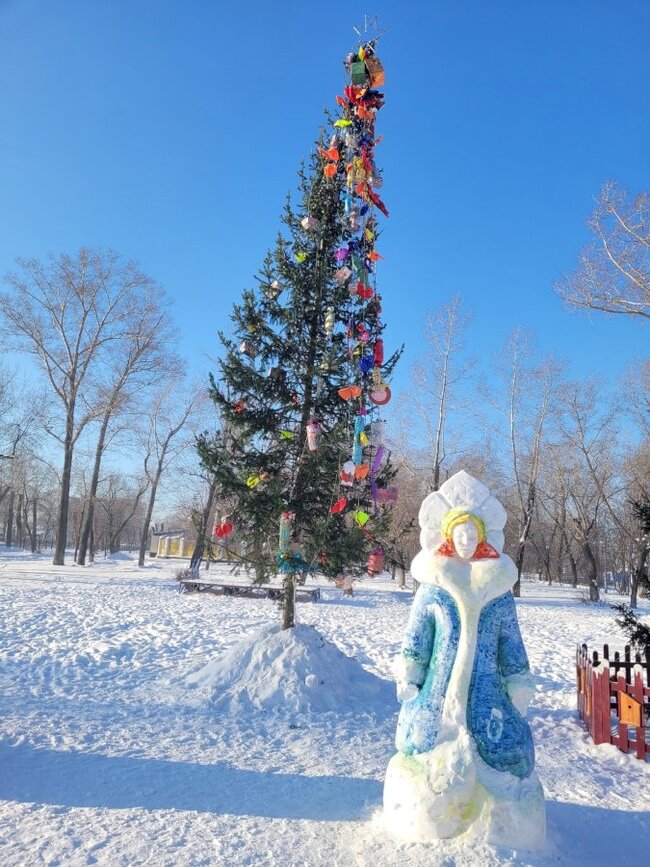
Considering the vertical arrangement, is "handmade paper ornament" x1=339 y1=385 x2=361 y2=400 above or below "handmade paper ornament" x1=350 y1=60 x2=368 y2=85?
below

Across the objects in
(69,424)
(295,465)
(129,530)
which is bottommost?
(129,530)

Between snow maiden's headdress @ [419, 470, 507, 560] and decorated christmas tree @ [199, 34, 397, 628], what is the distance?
3.46m

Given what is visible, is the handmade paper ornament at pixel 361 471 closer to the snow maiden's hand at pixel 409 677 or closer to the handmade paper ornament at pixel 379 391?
the handmade paper ornament at pixel 379 391

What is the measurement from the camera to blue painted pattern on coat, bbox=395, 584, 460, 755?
3730 mm

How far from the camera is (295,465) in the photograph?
8.75 m

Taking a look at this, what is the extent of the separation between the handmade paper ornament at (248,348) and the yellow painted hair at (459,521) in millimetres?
5500

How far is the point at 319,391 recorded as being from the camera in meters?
8.98

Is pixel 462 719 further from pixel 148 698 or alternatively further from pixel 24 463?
pixel 24 463

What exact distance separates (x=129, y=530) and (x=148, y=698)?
9490cm

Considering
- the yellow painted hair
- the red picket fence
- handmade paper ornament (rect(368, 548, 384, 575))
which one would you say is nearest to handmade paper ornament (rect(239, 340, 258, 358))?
handmade paper ornament (rect(368, 548, 384, 575))

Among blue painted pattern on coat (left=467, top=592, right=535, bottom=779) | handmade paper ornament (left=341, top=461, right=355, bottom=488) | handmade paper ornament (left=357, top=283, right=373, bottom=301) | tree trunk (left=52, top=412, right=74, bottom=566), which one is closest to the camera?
blue painted pattern on coat (left=467, top=592, right=535, bottom=779)

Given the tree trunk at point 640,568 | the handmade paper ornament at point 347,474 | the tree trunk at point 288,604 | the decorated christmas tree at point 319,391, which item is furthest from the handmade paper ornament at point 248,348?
the tree trunk at point 640,568

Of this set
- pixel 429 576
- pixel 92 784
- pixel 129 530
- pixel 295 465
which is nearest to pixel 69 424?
pixel 295 465

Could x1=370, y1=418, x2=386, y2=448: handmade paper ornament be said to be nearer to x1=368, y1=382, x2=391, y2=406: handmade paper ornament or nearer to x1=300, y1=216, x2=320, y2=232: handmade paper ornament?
x1=368, y1=382, x2=391, y2=406: handmade paper ornament
